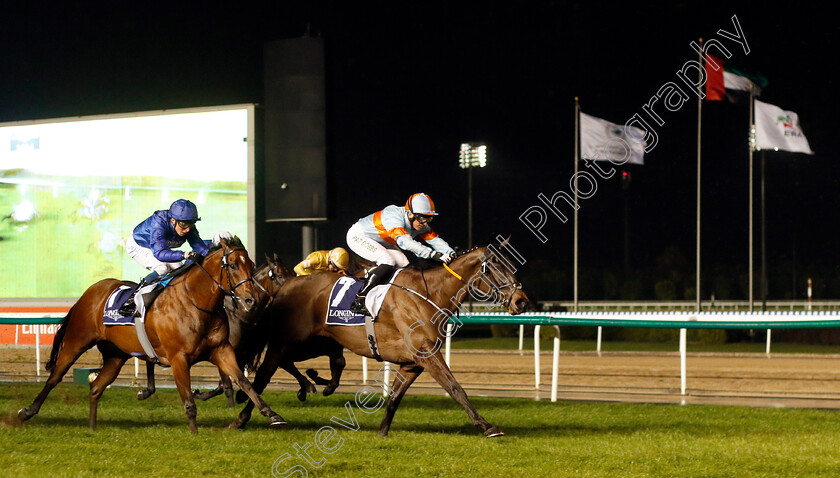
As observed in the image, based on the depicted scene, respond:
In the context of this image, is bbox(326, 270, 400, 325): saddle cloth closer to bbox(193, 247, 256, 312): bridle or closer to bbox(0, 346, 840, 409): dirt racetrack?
bbox(193, 247, 256, 312): bridle

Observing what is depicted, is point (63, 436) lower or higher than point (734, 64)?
lower

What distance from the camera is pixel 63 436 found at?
5.89 meters

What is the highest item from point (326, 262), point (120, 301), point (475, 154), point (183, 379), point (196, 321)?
point (475, 154)

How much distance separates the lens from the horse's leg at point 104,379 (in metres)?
6.46

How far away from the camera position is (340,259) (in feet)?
26.2

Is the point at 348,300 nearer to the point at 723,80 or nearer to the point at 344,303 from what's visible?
the point at 344,303

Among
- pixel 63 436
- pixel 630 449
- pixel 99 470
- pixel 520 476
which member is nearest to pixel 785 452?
pixel 630 449

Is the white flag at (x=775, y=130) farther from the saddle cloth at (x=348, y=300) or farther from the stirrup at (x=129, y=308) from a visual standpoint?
the stirrup at (x=129, y=308)

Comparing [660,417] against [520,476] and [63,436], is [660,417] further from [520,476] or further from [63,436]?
[63,436]

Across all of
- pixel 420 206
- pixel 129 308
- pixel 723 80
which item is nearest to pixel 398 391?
pixel 420 206

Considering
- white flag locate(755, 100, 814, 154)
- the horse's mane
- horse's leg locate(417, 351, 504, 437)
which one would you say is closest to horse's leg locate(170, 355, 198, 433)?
the horse's mane

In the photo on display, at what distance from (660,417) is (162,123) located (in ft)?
36.7

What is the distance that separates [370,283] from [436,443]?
138cm

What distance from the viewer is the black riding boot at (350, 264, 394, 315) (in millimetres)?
6516
